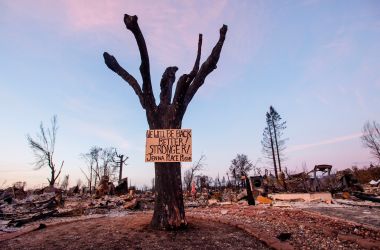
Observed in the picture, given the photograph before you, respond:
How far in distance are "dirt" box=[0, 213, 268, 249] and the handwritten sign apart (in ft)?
4.50

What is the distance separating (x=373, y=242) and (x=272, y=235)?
1546mm

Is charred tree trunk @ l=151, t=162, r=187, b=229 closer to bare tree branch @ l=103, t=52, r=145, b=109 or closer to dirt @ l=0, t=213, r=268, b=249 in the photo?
dirt @ l=0, t=213, r=268, b=249

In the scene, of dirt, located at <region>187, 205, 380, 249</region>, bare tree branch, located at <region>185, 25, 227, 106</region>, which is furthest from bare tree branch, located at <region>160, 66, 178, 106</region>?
dirt, located at <region>187, 205, 380, 249</region>

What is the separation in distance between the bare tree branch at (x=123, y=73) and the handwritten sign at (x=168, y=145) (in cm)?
114

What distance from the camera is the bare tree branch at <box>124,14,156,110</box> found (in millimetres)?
5305

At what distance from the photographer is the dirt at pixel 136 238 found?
13.4ft

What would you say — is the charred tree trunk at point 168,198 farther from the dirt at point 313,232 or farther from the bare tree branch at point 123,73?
the bare tree branch at point 123,73

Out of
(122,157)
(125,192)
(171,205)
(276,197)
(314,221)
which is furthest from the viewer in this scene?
(122,157)

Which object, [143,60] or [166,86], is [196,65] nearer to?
[166,86]

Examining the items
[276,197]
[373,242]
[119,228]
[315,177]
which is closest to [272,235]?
[373,242]

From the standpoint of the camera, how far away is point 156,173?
547cm

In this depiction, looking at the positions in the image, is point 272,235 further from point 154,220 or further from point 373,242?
point 154,220

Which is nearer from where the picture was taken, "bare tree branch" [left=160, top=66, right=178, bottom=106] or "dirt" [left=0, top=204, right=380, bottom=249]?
"dirt" [left=0, top=204, right=380, bottom=249]

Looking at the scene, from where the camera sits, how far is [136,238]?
4.45 m
